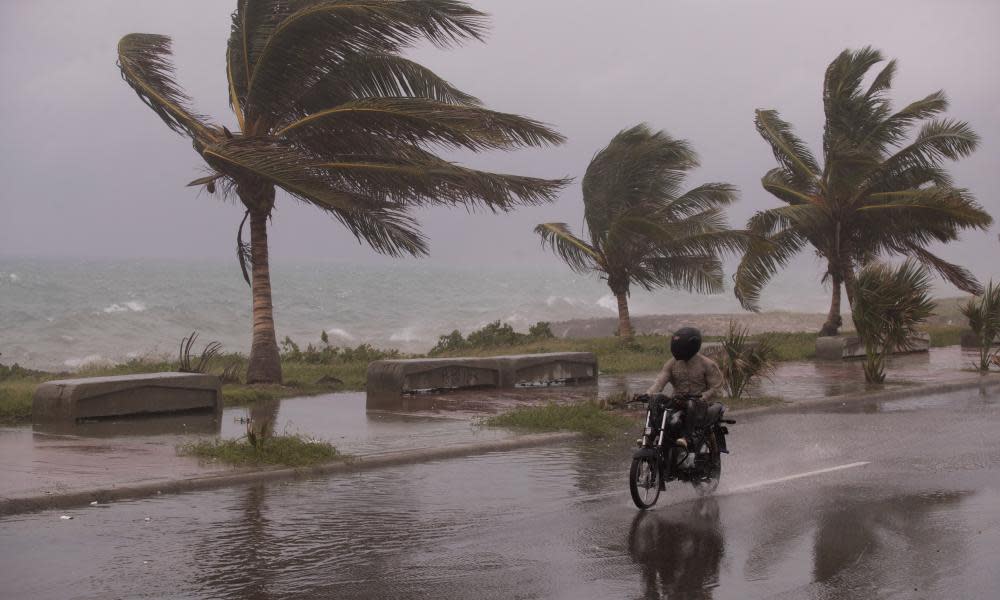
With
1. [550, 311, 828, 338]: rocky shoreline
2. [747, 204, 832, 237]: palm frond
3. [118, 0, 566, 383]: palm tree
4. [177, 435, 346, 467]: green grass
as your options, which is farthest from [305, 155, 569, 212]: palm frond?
[550, 311, 828, 338]: rocky shoreline

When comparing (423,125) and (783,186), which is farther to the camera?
(783,186)

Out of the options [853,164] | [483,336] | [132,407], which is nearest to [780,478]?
[132,407]

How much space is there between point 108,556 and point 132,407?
6.97 metres

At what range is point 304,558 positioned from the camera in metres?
7.20

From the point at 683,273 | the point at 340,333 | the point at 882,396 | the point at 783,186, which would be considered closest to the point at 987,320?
the point at 882,396

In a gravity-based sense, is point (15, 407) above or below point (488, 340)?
below

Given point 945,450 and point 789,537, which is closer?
point 789,537

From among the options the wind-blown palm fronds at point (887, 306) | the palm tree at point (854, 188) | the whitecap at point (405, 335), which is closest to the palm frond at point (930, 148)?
the palm tree at point (854, 188)

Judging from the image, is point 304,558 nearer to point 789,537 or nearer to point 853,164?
point 789,537

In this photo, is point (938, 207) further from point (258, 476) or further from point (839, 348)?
point (258, 476)

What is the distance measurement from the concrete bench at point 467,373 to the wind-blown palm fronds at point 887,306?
194 inches

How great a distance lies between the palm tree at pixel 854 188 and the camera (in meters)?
30.7

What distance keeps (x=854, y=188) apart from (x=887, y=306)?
36.1 feet

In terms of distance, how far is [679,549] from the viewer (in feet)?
24.9
